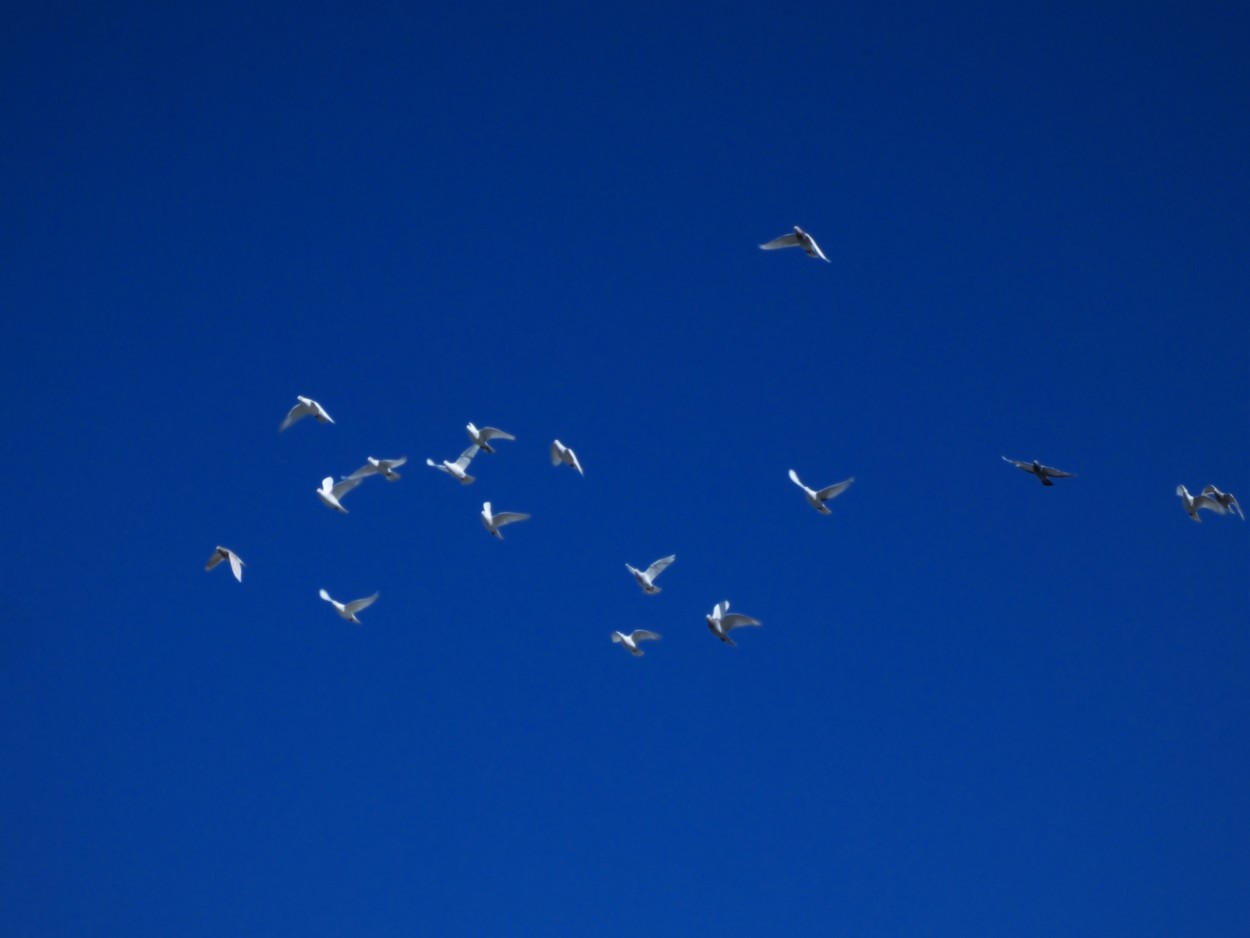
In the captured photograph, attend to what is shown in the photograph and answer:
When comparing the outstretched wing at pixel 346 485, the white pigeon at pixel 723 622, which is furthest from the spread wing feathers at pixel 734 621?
the outstretched wing at pixel 346 485

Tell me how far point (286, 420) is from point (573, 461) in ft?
26.6

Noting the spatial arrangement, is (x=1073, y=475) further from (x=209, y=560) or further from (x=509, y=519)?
(x=209, y=560)

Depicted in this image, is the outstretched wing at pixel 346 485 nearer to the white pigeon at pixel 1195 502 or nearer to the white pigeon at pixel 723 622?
the white pigeon at pixel 723 622

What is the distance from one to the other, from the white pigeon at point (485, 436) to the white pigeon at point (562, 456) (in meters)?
1.18

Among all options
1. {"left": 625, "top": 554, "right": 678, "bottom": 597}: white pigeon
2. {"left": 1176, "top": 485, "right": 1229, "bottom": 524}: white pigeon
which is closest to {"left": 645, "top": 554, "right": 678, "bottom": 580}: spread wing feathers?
{"left": 625, "top": 554, "right": 678, "bottom": 597}: white pigeon

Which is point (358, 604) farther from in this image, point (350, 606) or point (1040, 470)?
point (1040, 470)

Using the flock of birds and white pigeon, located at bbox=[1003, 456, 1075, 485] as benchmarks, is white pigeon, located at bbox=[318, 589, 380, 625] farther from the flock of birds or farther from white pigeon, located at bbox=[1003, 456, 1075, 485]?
white pigeon, located at bbox=[1003, 456, 1075, 485]

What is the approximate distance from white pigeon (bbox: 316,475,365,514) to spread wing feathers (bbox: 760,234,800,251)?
13.8 m

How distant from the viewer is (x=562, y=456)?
43188 mm

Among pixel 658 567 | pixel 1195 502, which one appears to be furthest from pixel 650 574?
pixel 1195 502

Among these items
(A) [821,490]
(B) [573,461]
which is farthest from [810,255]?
(B) [573,461]

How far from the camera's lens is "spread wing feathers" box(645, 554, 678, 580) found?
1655 inches

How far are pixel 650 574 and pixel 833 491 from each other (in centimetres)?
560

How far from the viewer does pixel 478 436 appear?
43.7 m
